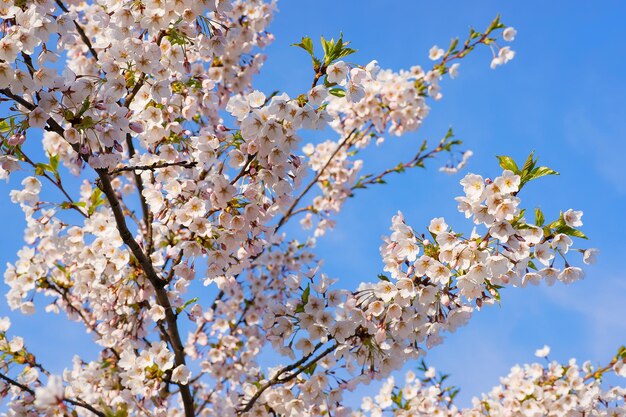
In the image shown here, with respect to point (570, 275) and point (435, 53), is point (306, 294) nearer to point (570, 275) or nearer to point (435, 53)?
point (570, 275)

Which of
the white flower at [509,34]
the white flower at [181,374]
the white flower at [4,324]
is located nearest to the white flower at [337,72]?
the white flower at [181,374]

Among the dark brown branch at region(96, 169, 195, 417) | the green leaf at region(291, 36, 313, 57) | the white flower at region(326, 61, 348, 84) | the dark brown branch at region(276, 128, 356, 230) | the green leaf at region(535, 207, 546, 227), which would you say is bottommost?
the green leaf at region(535, 207, 546, 227)

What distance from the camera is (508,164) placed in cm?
400

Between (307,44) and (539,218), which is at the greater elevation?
(307,44)

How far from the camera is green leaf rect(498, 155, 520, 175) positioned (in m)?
3.97

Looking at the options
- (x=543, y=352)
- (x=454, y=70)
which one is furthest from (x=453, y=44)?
(x=543, y=352)

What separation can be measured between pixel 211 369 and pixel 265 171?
438 centimetres

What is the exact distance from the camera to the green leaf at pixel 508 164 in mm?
3975

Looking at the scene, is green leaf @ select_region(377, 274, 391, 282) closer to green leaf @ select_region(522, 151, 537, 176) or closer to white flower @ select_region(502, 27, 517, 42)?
green leaf @ select_region(522, 151, 537, 176)

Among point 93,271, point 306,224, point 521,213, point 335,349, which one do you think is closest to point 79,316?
point 93,271

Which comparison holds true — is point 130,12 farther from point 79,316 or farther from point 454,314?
point 79,316

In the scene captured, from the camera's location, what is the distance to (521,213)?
3.95 metres

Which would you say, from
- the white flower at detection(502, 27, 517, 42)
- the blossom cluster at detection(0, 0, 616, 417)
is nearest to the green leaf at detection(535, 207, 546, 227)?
the blossom cluster at detection(0, 0, 616, 417)

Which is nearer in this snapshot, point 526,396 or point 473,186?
point 473,186
